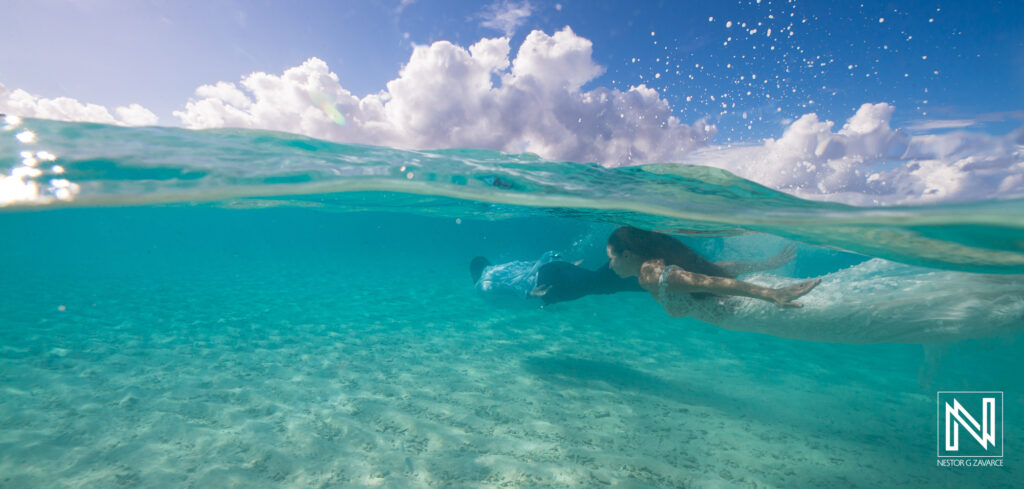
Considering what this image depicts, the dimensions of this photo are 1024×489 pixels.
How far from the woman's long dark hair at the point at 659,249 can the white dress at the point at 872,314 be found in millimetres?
941

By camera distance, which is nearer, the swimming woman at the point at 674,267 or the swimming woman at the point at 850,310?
the swimming woman at the point at 674,267

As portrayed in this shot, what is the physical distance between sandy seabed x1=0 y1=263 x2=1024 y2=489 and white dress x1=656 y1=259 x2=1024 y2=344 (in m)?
1.22

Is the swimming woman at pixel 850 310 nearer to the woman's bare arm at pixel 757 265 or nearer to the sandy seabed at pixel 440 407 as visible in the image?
the woman's bare arm at pixel 757 265

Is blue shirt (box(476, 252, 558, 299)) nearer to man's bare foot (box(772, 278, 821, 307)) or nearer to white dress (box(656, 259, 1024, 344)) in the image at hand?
white dress (box(656, 259, 1024, 344))

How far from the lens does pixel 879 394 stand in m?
8.84

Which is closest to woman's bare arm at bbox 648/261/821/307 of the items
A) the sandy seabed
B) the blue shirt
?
the sandy seabed

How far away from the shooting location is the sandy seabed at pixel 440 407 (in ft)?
15.4

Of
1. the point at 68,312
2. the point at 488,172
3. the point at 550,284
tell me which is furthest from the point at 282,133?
the point at 68,312

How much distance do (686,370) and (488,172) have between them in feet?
23.2

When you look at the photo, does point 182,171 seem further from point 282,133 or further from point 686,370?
point 686,370

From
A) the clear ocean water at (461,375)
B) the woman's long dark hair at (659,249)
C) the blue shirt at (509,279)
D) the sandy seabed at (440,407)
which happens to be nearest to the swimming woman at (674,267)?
the woman's long dark hair at (659,249)

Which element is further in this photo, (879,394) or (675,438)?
(879,394)

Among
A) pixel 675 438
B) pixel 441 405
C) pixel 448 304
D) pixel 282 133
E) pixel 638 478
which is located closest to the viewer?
pixel 638 478

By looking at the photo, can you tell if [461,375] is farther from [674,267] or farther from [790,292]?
[790,292]
